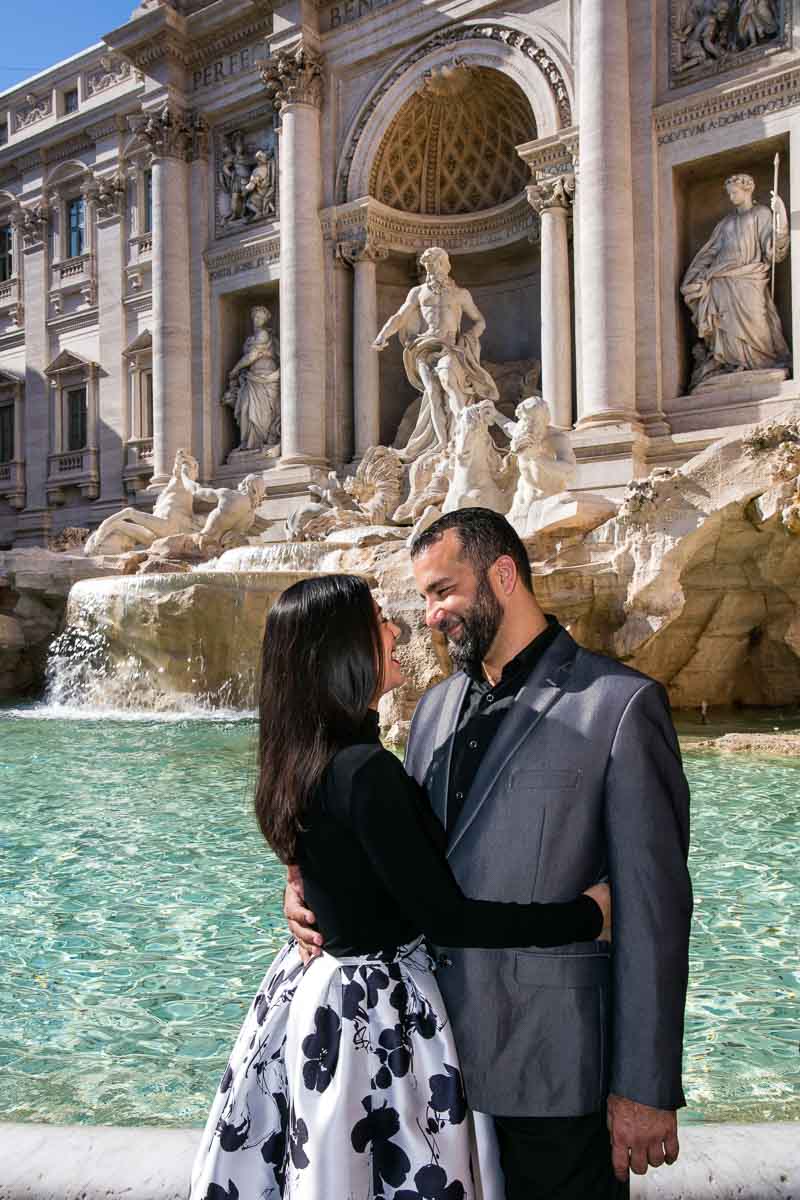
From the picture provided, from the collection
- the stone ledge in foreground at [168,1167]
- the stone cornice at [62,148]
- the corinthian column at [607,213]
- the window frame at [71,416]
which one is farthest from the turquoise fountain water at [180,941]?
the stone cornice at [62,148]

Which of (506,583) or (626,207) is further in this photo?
(626,207)

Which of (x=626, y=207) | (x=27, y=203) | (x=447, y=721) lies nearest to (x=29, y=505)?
(x=27, y=203)

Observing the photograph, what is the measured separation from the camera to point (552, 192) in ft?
47.4

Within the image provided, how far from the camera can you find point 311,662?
59.3 inches

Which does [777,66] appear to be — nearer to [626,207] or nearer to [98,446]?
[626,207]

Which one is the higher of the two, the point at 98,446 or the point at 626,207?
the point at 626,207

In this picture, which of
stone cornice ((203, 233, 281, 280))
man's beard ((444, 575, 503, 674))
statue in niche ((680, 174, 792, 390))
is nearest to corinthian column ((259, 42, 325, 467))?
stone cornice ((203, 233, 281, 280))

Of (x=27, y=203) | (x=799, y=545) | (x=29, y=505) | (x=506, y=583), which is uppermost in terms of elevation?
(x=27, y=203)

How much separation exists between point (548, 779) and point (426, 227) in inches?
669

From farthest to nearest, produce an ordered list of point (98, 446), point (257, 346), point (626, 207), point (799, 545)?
point (98, 446) → point (257, 346) → point (626, 207) → point (799, 545)

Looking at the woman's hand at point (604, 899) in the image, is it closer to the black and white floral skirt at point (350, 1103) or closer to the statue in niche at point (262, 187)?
the black and white floral skirt at point (350, 1103)

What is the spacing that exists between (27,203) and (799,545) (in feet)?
69.4

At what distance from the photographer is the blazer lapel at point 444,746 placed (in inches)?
63.1

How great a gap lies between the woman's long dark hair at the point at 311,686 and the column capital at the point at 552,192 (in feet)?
46.7
